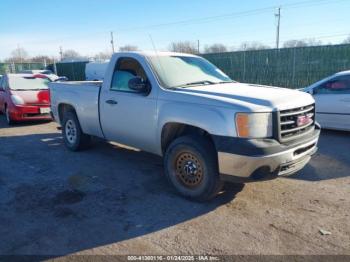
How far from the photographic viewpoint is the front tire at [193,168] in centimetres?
416

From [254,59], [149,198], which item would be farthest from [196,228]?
[254,59]

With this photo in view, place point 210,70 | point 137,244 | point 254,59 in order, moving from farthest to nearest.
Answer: point 254,59 < point 210,70 < point 137,244

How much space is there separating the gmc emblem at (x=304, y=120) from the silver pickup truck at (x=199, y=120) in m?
0.01

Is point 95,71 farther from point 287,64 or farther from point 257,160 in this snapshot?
point 257,160

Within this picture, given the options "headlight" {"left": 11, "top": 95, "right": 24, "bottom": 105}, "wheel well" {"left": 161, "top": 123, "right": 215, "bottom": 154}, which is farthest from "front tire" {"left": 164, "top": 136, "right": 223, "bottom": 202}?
"headlight" {"left": 11, "top": 95, "right": 24, "bottom": 105}

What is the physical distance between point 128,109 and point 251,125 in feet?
7.11

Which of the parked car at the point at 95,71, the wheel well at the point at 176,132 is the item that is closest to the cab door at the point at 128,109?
the wheel well at the point at 176,132

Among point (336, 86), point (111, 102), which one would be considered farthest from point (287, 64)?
point (111, 102)

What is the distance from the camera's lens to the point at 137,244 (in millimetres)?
3439

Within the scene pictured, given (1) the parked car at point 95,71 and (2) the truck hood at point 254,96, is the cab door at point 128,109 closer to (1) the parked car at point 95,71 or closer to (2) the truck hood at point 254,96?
(2) the truck hood at point 254,96

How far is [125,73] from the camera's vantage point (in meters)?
5.57

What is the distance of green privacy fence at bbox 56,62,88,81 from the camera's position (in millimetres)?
28356

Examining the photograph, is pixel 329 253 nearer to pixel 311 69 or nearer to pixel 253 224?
pixel 253 224

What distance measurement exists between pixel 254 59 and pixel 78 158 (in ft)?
A: 41.1
